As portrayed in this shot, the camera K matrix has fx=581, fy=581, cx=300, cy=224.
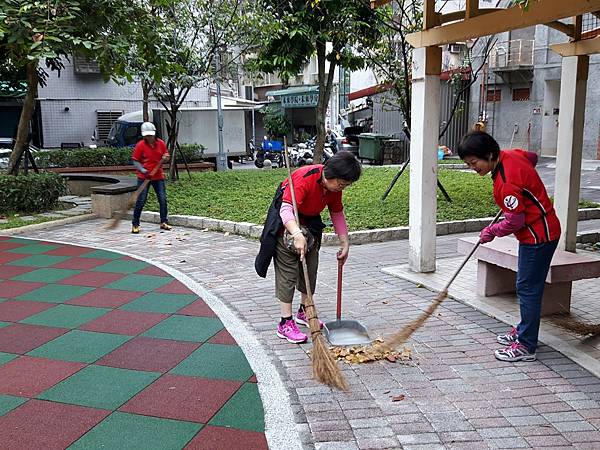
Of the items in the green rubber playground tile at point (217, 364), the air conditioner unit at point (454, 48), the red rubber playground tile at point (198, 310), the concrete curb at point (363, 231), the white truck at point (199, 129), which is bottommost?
the green rubber playground tile at point (217, 364)

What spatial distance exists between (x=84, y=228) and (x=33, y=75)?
3.23 meters

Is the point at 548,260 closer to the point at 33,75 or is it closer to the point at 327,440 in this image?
the point at 327,440

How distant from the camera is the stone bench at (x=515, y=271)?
4452mm

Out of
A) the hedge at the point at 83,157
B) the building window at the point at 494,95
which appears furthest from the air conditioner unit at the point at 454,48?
the hedge at the point at 83,157

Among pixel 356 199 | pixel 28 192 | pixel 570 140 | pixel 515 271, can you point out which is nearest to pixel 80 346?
pixel 515 271

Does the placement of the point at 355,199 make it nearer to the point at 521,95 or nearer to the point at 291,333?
the point at 291,333

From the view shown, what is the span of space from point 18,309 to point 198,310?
5.45ft

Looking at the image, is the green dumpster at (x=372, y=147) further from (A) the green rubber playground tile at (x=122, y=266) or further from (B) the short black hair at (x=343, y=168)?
(B) the short black hair at (x=343, y=168)

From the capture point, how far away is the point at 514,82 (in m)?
22.2

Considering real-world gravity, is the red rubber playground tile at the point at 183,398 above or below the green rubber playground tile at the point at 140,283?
below

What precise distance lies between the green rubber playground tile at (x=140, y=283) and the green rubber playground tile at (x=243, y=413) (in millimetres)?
2652

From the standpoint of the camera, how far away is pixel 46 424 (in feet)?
10.7

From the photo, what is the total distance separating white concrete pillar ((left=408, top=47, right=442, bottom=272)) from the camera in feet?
19.4

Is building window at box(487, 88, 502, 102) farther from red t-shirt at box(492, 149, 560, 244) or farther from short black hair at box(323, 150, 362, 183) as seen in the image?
short black hair at box(323, 150, 362, 183)
